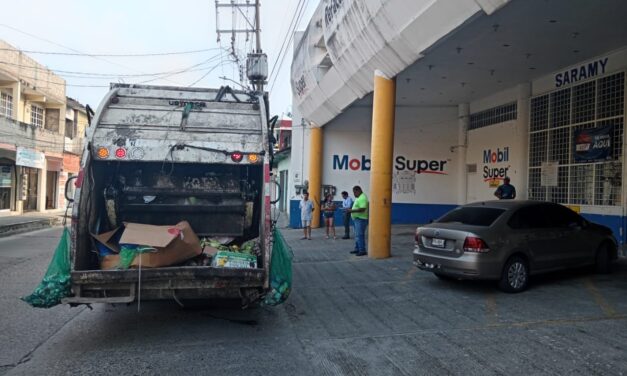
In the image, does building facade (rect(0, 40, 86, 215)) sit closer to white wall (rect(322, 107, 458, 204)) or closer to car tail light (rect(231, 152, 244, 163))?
white wall (rect(322, 107, 458, 204))

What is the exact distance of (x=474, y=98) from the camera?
17.6 m

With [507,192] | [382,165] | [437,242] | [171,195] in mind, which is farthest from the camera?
[507,192]

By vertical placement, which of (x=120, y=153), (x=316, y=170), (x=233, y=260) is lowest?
(x=233, y=260)

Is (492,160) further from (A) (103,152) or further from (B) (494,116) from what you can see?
(A) (103,152)

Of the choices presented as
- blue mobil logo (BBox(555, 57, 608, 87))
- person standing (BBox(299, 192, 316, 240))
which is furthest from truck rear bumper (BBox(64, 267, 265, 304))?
blue mobil logo (BBox(555, 57, 608, 87))

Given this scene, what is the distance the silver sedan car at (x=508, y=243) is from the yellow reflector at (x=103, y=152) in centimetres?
520

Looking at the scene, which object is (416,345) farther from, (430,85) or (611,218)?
(430,85)

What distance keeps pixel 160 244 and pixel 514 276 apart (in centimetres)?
541

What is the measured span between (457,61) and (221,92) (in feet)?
24.4

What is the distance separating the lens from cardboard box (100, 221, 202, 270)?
18.7 feet

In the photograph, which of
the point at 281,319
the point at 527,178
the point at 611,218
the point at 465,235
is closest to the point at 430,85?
the point at 527,178

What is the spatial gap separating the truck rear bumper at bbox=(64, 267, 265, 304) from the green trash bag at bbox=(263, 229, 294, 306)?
16cm

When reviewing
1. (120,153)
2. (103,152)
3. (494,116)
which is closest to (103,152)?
(103,152)

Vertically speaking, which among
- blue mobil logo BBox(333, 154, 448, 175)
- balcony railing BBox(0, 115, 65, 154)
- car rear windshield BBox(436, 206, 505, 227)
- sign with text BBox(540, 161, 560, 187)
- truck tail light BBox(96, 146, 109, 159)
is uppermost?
balcony railing BBox(0, 115, 65, 154)
